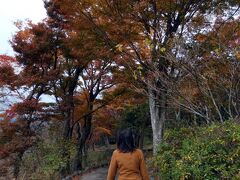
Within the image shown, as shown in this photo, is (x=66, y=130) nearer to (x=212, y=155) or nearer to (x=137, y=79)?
(x=137, y=79)

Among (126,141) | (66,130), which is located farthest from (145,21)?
(66,130)

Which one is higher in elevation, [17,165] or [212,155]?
[17,165]

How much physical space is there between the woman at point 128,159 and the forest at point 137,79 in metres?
1.46

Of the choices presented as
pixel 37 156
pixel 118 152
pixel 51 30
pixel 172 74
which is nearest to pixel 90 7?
pixel 172 74

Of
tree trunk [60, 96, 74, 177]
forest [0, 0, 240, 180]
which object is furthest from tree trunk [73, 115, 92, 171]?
tree trunk [60, 96, 74, 177]

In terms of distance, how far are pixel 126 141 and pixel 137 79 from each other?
246 inches

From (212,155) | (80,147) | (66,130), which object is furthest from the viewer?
(80,147)

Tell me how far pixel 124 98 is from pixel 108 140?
55.9 feet

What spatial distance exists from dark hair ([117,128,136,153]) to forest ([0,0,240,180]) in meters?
1.63

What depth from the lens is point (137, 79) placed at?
10.4 metres

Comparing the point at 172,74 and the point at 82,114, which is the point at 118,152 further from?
the point at 82,114

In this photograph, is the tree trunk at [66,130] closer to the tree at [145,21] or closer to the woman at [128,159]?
the tree at [145,21]

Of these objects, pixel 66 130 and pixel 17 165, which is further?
pixel 66 130

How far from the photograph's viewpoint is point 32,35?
1453 cm
